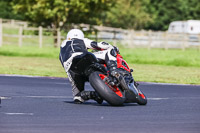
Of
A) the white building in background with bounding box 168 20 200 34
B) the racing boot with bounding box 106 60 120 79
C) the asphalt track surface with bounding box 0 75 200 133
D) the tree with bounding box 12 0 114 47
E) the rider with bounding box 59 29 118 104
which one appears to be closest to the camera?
the asphalt track surface with bounding box 0 75 200 133

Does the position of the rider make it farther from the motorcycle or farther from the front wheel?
the front wheel

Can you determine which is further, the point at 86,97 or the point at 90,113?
the point at 86,97

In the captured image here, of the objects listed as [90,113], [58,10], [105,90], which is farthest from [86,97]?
[58,10]

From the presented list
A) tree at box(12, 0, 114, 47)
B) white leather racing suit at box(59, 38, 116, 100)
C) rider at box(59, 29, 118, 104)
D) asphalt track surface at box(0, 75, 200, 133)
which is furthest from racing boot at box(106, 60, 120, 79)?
tree at box(12, 0, 114, 47)

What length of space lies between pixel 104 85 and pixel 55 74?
424 inches

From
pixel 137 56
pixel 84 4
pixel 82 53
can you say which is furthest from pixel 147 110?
pixel 84 4

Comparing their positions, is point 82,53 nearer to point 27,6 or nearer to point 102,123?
point 102,123

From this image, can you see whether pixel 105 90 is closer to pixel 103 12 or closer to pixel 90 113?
pixel 90 113

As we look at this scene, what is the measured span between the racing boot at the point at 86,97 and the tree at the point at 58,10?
3199 cm

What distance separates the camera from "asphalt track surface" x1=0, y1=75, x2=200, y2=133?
7664 mm

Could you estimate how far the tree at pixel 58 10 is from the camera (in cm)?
4325

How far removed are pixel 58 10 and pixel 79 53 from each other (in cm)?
3409

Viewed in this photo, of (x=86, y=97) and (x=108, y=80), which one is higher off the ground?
(x=108, y=80)

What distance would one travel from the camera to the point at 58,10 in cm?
4447
